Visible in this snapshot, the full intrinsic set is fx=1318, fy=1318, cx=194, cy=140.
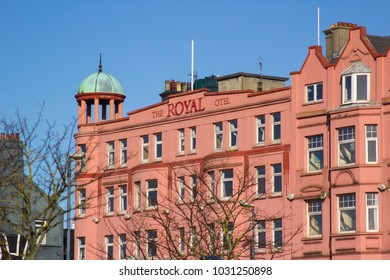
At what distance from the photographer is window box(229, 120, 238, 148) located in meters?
79.1

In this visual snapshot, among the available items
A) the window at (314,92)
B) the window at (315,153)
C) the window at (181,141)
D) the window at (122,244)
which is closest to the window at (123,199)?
the window at (122,244)

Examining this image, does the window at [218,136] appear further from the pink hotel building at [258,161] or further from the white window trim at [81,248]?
the white window trim at [81,248]

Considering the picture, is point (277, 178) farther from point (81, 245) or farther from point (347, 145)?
point (81, 245)

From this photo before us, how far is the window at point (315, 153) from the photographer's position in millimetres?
72750

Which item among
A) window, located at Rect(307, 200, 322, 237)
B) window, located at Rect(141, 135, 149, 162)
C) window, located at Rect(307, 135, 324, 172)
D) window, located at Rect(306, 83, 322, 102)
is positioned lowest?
window, located at Rect(307, 200, 322, 237)

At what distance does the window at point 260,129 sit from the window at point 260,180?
1.59 metres

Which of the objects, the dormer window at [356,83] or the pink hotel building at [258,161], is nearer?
the pink hotel building at [258,161]

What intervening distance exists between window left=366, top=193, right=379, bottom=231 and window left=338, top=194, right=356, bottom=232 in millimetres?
846

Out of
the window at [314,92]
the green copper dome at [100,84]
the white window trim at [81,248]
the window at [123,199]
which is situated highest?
the green copper dome at [100,84]

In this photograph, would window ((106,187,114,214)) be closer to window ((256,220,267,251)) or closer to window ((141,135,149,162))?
window ((141,135,149,162))

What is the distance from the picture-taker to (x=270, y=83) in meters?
82.4

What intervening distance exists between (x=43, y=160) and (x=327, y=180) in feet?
63.6

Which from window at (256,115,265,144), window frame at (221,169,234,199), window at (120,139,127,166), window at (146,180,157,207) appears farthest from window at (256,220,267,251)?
window at (120,139,127,166)
